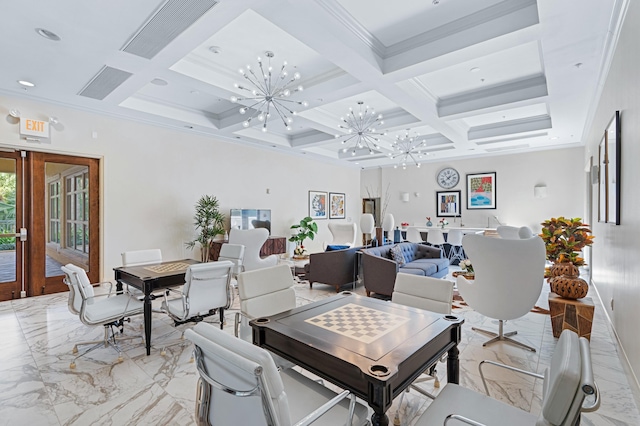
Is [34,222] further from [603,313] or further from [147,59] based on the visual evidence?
[603,313]

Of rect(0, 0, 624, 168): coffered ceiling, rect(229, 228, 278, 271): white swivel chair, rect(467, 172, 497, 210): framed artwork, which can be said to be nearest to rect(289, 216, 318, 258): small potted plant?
rect(229, 228, 278, 271): white swivel chair

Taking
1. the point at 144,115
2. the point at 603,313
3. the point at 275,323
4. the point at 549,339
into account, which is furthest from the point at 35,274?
the point at 603,313

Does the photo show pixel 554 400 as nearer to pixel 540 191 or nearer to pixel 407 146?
pixel 407 146

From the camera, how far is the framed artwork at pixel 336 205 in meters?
10.7

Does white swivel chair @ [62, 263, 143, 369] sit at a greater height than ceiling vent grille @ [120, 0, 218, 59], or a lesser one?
lesser

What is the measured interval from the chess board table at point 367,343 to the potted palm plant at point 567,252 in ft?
7.07

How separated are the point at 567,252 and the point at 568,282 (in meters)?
0.33

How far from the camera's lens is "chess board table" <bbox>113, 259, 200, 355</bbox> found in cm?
303

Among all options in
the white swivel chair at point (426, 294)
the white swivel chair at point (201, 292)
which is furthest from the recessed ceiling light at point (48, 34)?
the white swivel chair at point (426, 294)

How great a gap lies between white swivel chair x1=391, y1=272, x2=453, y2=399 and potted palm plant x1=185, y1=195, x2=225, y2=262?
16.7ft

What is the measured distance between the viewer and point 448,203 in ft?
33.3

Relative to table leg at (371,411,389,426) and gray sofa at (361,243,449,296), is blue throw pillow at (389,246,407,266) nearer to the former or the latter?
gray sofa at (361,243,449,296)

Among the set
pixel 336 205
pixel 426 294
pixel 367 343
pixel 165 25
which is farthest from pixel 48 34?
pixel 336 205

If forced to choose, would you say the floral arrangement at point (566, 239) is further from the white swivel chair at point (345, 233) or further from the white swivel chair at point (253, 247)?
the white swivel chair at point (345, 233)
